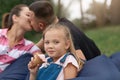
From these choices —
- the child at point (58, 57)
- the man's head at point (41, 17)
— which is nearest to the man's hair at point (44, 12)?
the man's head at point (41, 17)

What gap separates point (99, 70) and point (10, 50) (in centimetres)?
98

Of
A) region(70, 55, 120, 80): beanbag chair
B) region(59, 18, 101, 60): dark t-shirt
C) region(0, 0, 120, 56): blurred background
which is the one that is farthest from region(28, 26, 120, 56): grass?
region(70, 55, 120, 80): beanbag chair

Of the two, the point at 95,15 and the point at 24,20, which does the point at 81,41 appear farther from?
the point at 95,15

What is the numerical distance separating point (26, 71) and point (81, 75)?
692 millimetres

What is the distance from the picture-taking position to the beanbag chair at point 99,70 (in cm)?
329

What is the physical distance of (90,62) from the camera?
3557 mm

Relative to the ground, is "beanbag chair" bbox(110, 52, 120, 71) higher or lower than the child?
lower

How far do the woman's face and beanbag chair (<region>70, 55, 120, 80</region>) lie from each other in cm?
73

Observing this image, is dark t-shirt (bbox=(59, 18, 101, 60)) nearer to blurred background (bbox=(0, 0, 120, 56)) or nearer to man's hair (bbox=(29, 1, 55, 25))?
man's hair (bbox=(29, 1, 55, 25))

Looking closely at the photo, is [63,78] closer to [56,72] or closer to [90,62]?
[56,72]

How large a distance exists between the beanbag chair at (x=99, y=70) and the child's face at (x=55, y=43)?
0.24m

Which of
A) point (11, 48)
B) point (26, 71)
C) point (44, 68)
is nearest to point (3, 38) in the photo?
point (11, 48)

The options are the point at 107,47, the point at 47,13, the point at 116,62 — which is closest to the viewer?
the point at 116,62

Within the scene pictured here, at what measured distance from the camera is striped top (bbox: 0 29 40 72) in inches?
155
